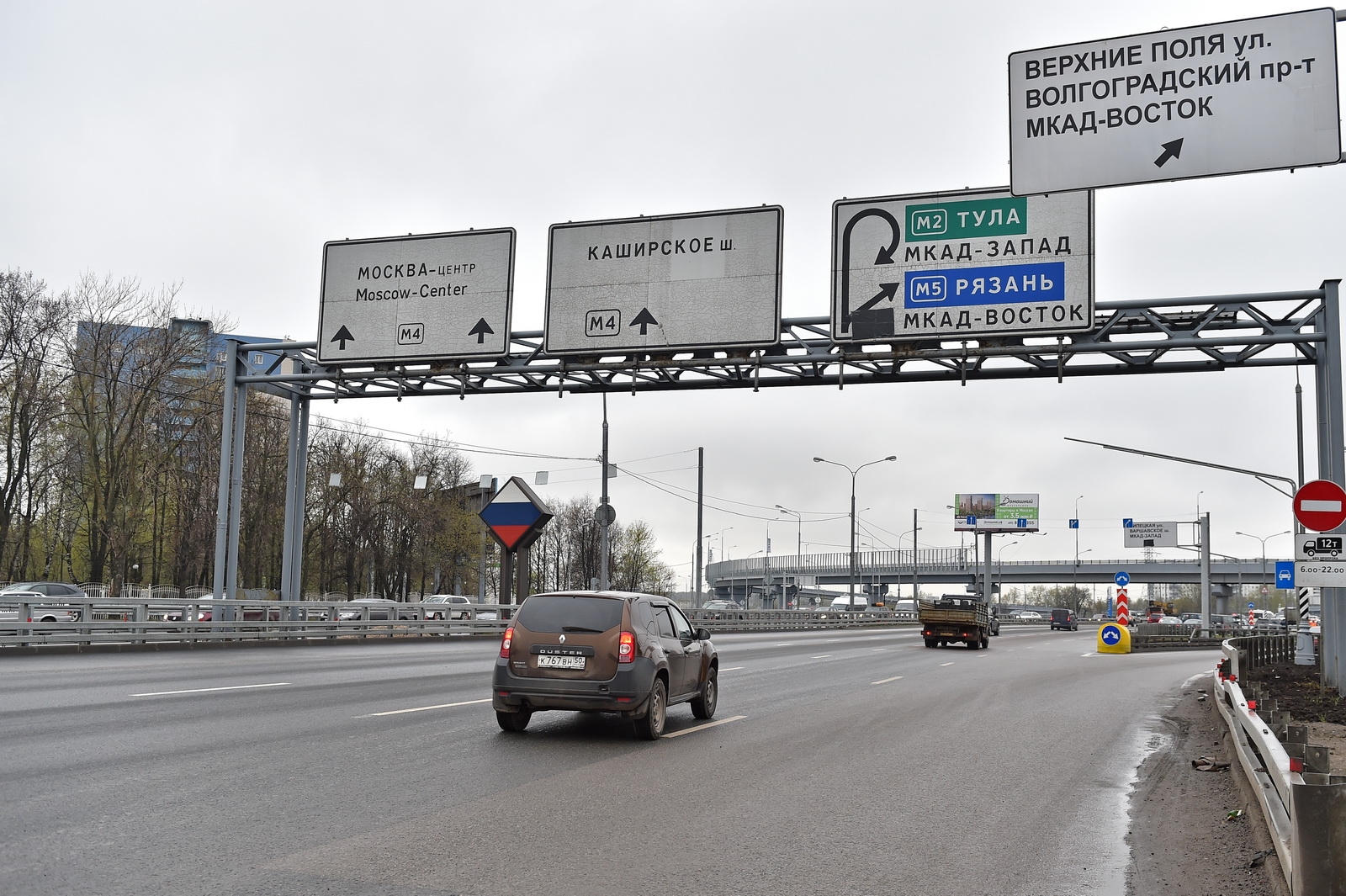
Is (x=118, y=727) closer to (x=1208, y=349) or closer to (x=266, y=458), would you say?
(x=1208, y=349)

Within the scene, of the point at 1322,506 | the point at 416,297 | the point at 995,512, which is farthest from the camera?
the point at 995,512

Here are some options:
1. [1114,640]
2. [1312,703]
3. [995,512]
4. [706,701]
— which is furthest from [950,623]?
[995,512]

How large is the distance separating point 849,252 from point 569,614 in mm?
13924

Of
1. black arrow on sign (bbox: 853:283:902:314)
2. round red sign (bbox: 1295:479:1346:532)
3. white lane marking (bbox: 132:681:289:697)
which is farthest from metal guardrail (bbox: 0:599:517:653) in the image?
round red sign (bbox: 1295:479:1346:532)

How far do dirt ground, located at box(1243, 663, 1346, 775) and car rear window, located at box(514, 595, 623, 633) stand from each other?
22.8 feet

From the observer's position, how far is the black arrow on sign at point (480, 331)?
85.9 feet

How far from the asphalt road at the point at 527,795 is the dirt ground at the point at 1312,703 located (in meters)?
1.93

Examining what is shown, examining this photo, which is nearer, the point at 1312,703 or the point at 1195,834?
the point at 1195,834

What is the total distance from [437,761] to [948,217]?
16.8 meters

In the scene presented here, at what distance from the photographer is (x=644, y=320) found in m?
24.8

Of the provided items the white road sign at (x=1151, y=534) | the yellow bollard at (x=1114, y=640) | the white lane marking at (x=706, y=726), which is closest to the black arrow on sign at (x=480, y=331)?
the white lane marking at (x=706, y=726)

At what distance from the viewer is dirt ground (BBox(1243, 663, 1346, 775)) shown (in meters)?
13.5

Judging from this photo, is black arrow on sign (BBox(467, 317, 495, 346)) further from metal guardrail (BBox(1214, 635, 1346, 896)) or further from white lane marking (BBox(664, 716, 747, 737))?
metal guardrail (BBox(1214, 635, 1346, 896))

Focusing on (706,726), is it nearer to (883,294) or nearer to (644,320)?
(883,294)
